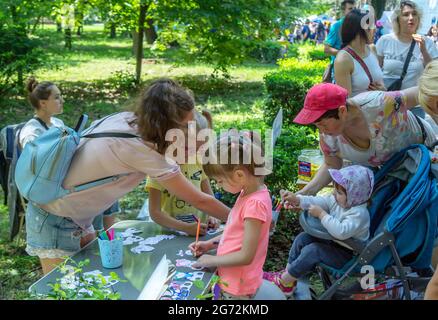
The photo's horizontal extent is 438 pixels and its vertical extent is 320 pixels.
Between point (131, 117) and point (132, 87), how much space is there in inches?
375

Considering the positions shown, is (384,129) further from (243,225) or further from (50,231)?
(50,231)

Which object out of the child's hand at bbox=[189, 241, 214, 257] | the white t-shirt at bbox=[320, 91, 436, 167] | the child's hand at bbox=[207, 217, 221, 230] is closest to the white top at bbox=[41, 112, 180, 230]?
the child's hand at bbox=[189, 241, 214, 257]

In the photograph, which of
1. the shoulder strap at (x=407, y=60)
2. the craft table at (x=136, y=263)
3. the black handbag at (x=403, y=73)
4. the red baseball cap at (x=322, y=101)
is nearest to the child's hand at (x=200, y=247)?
the craft table at (x=136, y=263)

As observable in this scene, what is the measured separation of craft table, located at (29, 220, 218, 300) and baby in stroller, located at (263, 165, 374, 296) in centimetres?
49

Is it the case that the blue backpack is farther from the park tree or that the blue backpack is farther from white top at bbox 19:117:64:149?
the park tree

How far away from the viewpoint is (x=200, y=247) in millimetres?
2385

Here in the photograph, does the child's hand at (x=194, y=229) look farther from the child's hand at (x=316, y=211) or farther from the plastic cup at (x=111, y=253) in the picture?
the child's hand at (x=316, y=211)

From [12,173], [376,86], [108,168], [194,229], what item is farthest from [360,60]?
[12,173]

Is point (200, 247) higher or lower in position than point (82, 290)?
lower

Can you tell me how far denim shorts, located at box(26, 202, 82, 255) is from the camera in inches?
98.3

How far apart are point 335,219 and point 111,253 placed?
1107 mm

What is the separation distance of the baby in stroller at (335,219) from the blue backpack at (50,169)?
103cm
